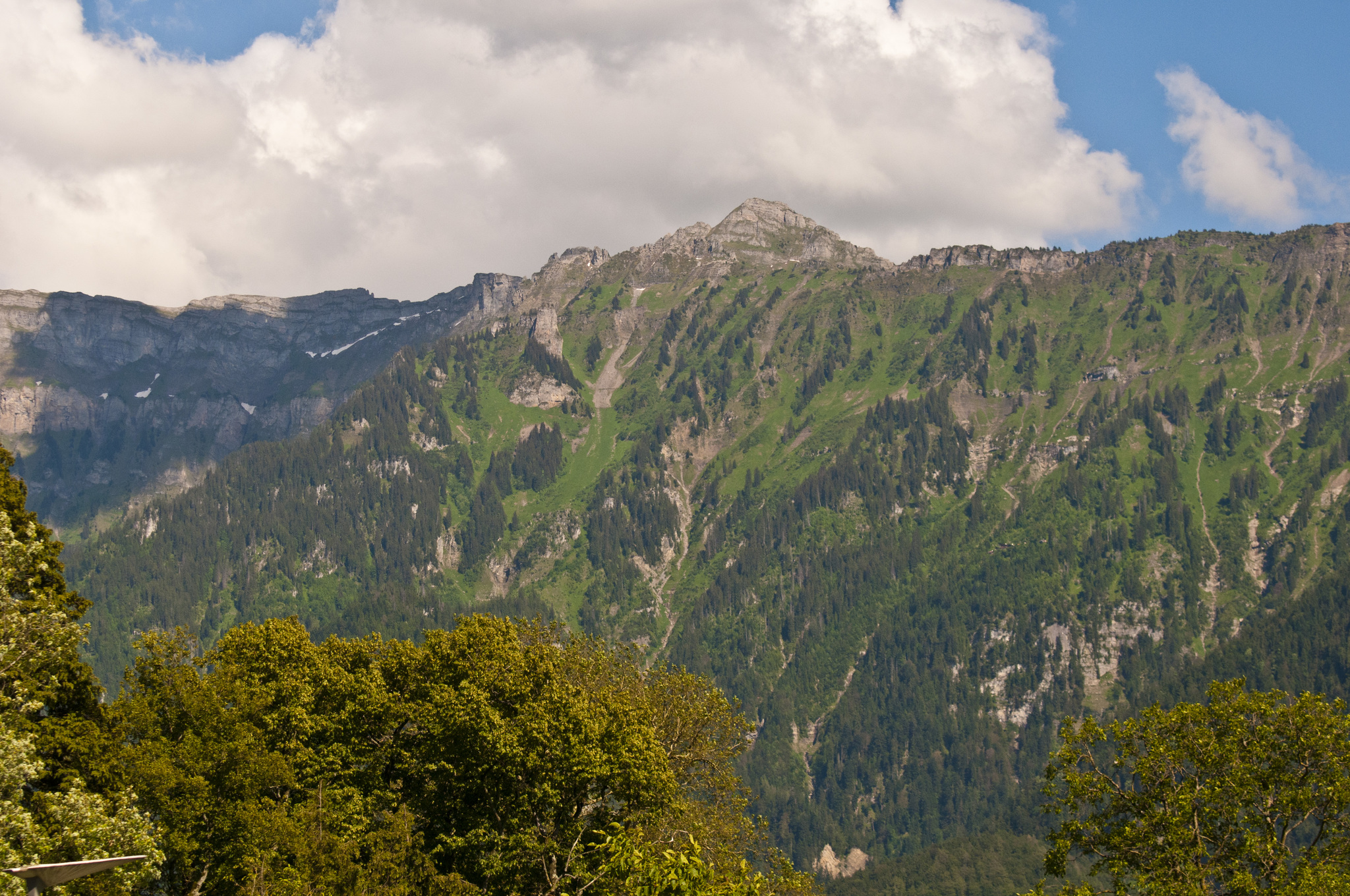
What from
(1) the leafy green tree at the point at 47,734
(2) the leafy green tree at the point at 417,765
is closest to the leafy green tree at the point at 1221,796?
(2) the leafy green tree at the point at 417,765

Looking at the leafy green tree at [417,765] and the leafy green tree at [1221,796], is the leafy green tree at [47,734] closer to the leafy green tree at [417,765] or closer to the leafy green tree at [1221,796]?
the leafy green tree at [417,765]

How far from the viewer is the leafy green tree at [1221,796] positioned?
50344mm

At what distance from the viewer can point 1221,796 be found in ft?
172

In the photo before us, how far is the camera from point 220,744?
207 ft

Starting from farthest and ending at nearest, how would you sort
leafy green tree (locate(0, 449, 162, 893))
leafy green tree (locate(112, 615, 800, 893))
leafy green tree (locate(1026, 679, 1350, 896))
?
leafy green tree (locate(112, 615, 800, 893)) → leafy green tree (locate(1026, 679, 1350, 896)) → leafy green tree (locate(0, 449, 162, 893))

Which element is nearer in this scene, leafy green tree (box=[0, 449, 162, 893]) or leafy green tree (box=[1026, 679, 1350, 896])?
leafy green tree (box=[0, 449, 162, 893])

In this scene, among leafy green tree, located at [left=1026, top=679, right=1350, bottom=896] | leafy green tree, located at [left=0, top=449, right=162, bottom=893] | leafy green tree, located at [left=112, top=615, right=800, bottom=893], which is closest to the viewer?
leafy green tree, located at [left=0, top=449, right=162, bottom=893]

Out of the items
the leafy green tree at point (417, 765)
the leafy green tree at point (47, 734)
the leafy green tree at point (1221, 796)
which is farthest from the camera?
the leafy green tree at point (417, 765)

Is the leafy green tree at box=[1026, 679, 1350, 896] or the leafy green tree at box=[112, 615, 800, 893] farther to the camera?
the leafy green tree at box=[112, 615, 800, 893]

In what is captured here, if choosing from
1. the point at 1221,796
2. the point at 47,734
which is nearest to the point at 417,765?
the point at 47,734

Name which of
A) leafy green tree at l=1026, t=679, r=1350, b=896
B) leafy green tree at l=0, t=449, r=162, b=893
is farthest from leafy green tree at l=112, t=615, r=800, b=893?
leafy green tree at l=1026, t=679, r=1350, b=896

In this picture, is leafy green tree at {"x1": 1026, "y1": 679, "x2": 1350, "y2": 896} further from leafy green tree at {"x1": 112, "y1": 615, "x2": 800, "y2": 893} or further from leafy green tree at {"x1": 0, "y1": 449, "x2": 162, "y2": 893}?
leafy green tree at {"x1": 0, "y1": 449, "x2": 162, "y2": 893}

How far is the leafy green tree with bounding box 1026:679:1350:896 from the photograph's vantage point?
165 ft

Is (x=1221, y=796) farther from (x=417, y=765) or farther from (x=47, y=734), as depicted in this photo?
(x=47, y=734)
